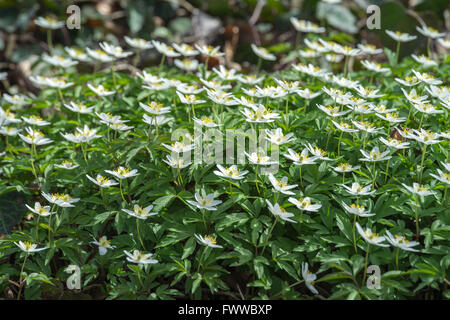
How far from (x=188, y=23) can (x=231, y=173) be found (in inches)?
143

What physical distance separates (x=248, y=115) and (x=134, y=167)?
613 mm

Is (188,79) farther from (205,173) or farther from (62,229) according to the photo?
(62,229)

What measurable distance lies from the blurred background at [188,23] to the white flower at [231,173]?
107 inches

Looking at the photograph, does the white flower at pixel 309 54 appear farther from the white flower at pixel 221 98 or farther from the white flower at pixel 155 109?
the white flower at pixel 155 109

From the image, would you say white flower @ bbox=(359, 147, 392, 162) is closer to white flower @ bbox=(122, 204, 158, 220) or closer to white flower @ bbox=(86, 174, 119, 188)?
white flower @ bbox=(122, 204, 158, 220)

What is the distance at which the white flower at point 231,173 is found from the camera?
2232 mm

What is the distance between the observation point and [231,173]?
225cm

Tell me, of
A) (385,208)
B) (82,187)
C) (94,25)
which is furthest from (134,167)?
(94,25)

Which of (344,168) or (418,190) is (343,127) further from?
(418,190)

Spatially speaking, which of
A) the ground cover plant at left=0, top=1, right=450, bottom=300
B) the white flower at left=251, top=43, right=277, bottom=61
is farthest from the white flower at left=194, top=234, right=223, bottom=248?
the white flower at left=251, top=43, right=277, bottom=61

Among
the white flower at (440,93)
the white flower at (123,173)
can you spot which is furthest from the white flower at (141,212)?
the white flower at (440,93)

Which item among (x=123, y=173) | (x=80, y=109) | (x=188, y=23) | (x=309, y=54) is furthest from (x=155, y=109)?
(x=188, y=23)

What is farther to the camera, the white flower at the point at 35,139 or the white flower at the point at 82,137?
the white flower at the point at 35,139

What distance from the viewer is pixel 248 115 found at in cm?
248
